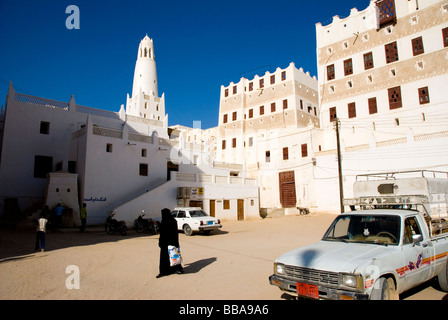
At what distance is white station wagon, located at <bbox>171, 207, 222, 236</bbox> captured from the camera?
15.8 meters

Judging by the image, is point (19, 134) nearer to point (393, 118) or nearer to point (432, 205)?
point (432, 205)

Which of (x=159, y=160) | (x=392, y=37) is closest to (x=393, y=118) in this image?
(x=392, y=37)

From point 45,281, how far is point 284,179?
30.0 meters

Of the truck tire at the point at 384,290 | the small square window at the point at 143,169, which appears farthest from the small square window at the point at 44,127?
the truck tire at the point at 384,290

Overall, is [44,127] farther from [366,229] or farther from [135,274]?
[366,229]

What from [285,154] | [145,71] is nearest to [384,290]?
[285,154]

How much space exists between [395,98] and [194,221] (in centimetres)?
2422

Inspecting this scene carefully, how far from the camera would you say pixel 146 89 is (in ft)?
175

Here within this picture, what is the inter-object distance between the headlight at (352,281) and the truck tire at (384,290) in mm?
264

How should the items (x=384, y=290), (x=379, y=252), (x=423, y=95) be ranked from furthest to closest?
1. (x=423, y=95)
2. (x=379, y=252)
3. (x=384, y=290)

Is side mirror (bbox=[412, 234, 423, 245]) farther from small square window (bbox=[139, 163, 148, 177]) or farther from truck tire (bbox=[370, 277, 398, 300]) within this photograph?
small square window (bbox=[139, 163, 148, 177])

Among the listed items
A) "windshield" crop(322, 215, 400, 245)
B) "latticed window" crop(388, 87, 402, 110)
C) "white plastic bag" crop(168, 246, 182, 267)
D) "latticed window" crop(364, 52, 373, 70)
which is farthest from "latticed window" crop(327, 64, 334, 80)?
"white plastic bag" crop(168, 246, 182, 267)

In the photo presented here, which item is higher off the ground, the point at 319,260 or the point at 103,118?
the point at 103,118

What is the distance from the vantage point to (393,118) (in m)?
27.9
